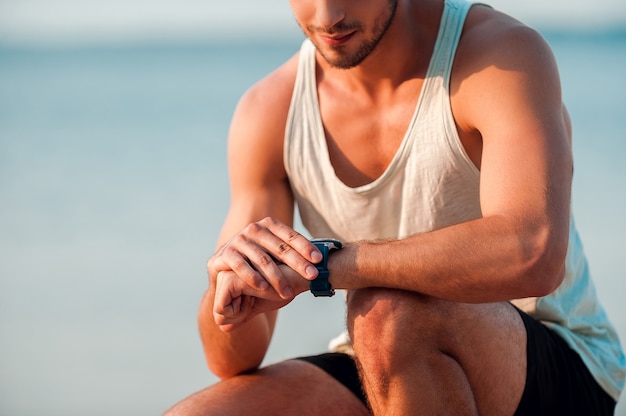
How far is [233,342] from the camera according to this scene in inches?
95.9

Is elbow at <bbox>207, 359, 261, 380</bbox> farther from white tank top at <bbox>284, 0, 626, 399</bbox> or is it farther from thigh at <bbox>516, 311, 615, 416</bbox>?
thigh at <bbox>516, 311, 615, 416</bbox>

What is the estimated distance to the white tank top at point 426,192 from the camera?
2396mm

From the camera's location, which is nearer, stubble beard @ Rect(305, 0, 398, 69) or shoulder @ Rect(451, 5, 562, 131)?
shoulder @ Rect(451, 5, 562, 131)

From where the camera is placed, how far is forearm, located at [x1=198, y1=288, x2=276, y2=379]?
2430 mm

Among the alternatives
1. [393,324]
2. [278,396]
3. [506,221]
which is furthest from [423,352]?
[278,396]

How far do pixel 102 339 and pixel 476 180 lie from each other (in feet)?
5.92

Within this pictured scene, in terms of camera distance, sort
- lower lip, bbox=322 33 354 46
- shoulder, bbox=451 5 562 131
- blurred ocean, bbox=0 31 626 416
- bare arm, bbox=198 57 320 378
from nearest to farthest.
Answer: shoulder, bbox=451 5 562 131 → lower lip, bbox=322 33 354 46 → bare arm, bbox=198 57 320 378 → blurred ocean, bbox=0 31 626 416

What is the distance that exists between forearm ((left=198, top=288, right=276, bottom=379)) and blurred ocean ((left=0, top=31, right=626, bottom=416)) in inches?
30.0

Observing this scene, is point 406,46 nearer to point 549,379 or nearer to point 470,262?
point 470,262

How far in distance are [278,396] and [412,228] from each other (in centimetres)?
48

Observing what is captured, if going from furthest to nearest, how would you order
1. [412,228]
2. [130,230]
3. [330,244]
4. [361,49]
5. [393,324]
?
[130,230]
[412,228]
[361,49]
[330,244]
[393,324]

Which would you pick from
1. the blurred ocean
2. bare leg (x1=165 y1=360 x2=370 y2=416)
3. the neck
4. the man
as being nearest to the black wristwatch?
the man

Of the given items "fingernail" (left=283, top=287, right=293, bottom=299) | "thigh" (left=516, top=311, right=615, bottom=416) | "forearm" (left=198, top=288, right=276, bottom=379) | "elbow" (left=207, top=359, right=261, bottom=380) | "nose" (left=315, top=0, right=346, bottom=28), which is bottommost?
"thigh" (left=516, top=311, right=615, bottom=416)

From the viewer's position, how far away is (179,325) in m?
3.82
